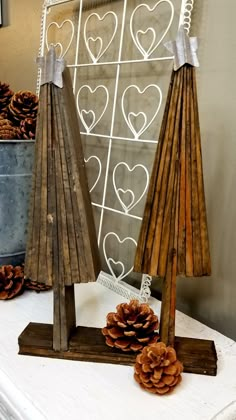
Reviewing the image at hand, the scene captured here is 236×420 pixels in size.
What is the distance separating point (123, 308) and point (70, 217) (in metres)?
0.16

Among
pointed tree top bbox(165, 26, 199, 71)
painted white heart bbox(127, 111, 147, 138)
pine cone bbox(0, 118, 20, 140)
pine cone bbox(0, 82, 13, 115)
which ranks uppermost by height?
pointed tree top bbox(165, 26, 199, 71)

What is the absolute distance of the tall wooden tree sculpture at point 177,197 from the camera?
0.46 meters

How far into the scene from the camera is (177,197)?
0.48 metres

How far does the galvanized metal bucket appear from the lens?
0.72 m

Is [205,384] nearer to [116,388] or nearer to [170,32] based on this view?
[116,388]

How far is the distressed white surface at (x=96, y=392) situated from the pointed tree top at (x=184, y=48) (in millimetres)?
417

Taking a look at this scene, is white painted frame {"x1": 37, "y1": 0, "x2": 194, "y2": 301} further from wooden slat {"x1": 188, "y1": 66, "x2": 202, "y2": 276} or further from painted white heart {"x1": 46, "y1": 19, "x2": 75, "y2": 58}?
wooden slat {"x1": 188, "y1": 66, "x2": 202, "y2": 276}

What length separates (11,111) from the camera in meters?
0.77

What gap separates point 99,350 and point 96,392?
7 cm

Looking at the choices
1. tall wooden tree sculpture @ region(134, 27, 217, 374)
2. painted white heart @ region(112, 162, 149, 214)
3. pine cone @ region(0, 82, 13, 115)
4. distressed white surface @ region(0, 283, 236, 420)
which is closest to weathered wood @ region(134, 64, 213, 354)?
tall wooden tree sculpture @ region(134, 27, 217, 374)

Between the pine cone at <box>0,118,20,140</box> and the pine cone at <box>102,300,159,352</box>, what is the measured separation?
41 centimetres

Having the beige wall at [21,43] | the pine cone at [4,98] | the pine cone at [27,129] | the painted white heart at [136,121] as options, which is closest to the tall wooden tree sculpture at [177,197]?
the painted white heart at [136,121]

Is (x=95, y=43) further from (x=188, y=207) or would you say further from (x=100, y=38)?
(x=188, y=207)

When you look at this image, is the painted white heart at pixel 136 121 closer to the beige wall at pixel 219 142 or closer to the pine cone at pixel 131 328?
the beige wall at pixel 219 142
